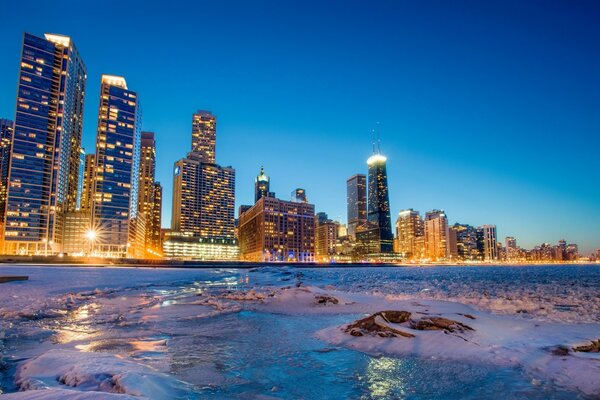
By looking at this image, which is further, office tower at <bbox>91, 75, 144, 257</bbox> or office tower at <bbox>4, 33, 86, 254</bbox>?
office tower at <bbox>91, 75, 144, 257</bbox>

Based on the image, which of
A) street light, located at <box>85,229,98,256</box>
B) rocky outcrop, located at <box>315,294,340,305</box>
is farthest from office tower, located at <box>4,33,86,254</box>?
rocky outcrop, located at <box>315,294,340,305</box>

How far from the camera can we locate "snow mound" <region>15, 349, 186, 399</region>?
16.8 ft

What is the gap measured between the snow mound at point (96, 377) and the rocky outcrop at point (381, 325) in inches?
207

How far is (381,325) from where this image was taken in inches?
380

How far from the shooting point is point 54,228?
175 meters

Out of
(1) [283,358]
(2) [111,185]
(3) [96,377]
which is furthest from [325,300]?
(2) [111,185]

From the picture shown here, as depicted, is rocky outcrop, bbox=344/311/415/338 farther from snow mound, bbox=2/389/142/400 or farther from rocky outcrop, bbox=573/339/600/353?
snow mound, bbox=2/389/142/400

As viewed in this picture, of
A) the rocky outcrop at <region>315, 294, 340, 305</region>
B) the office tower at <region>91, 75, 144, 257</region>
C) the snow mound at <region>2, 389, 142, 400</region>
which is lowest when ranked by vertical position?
the rocky outcrop at <region>315, 294, 340, 305</region>

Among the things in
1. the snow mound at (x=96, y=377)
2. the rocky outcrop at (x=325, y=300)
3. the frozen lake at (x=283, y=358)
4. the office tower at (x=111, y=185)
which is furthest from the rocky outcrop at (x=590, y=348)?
the office tower at (x=111, y=185)

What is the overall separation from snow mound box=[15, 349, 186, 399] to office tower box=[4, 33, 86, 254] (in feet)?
646

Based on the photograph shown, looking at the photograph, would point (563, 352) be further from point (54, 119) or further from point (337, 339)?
point (54, 119)

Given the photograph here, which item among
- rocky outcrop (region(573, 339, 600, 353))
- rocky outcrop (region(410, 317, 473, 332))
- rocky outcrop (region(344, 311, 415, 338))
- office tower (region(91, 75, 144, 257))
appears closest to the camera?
rocky outcrop (region(573, 339, 600, 353))

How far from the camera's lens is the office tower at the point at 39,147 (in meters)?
165

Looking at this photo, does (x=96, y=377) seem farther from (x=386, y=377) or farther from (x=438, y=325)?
(x=438, y=325)
